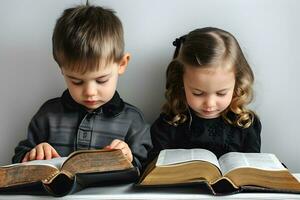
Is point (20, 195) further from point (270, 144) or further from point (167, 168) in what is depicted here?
point (270, 144)

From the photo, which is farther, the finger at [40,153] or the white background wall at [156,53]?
the white background wall at [156,53]

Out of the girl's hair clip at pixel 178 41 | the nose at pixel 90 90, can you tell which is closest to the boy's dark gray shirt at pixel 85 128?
the nose at pixel 90 90

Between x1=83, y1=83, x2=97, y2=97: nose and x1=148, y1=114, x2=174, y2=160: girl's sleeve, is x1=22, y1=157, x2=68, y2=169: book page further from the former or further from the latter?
x1=148, y1=114, x2=174, y2=160: girl's sleeve

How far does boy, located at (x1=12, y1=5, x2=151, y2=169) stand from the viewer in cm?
117

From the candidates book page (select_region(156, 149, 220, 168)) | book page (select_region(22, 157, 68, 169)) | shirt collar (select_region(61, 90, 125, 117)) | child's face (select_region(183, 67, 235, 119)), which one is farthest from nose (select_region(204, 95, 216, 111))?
book page (select_region(22, 157, 68, 169))

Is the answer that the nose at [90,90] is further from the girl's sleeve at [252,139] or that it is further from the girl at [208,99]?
the girl's sleeve at [252,139]

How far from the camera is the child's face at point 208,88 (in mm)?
1227

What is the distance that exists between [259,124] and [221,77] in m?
0.21

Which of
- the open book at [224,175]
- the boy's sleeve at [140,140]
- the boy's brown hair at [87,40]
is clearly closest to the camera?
the open book at [224,175]

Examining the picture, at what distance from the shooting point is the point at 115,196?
3.40 feet

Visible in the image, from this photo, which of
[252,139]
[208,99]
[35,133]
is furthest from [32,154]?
[252,139]

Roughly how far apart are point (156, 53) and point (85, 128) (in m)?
0.31

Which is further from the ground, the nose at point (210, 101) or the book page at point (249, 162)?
the nose at point (210, 101)

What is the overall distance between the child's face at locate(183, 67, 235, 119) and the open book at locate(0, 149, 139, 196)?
314 mm
